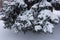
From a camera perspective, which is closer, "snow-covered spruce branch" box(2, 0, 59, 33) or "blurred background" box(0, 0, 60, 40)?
"snow-covered spruce branch" box(2, 0, 59, 33)

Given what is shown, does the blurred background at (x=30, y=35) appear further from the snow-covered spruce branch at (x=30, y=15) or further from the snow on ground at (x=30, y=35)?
the snow-covered spruce branch at (x=30, y=15)

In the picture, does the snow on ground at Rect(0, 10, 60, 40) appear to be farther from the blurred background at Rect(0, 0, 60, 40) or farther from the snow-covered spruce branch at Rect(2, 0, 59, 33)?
the snow-covered spruce branch at Rect(2, 0, 59, 33)

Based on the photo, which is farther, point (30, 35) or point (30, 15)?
point (30, 35)

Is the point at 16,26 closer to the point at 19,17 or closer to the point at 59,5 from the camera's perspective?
the point at 19,17

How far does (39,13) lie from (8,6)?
803 mm

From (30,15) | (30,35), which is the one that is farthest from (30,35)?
(30,15)

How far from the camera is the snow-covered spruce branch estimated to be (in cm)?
371

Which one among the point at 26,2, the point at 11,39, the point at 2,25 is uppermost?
the point at 26,2

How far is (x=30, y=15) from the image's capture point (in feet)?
12.5

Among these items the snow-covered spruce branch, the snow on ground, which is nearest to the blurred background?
the snow on ground

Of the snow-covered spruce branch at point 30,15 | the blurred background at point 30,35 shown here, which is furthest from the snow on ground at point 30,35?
the snow-covered spruce branch at point 30,15

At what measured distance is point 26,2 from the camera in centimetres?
397

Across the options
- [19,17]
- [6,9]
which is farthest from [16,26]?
[6,9]

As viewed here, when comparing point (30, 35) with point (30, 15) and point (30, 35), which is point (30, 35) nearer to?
point (30, 35)
